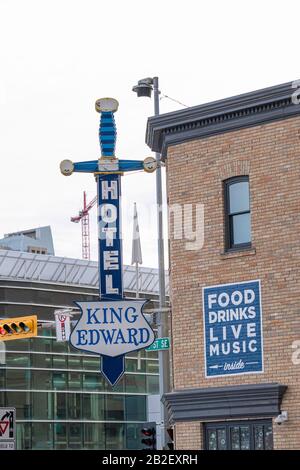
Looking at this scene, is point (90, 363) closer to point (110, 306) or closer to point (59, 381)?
point (59, 381)

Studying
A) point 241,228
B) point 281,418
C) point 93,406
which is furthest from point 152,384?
point 281,418

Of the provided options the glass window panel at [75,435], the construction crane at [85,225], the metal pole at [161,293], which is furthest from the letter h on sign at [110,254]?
the construction crane at [85,225]

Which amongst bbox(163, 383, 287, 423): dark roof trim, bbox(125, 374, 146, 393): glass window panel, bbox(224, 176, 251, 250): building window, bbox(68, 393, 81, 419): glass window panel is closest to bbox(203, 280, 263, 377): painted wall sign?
bbox(163, 383, 287, 423): dark roof trim

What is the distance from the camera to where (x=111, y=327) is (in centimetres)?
2978

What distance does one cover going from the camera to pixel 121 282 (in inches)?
1190

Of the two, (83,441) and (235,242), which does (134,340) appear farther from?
(83,441)

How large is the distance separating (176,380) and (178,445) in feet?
5.30

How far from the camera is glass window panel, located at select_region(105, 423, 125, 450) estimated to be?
6112cm

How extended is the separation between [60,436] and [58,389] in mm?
2298

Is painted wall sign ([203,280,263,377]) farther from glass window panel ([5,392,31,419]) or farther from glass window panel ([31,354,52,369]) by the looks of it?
glass window panel ([31,354,52,369])

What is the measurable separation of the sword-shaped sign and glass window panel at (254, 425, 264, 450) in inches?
132

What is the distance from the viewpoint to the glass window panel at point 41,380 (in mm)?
58250
